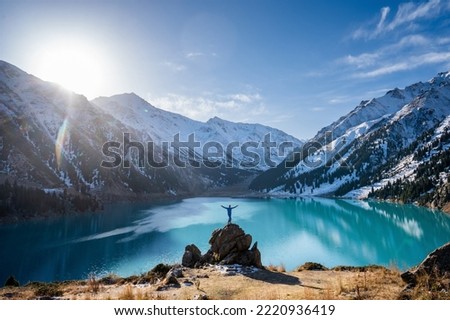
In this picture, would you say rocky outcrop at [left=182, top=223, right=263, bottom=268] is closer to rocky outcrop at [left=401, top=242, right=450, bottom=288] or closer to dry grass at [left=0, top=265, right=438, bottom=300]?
dry grass at [left=0, top=265, right=438, bottom=300]

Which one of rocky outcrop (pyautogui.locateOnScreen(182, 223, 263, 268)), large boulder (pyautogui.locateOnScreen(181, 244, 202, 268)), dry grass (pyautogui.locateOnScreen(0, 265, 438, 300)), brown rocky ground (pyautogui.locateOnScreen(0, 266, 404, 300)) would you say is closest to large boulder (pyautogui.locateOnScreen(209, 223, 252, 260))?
rocky outcrop (pyautogui.locateOnScreen(182, 223, 263, 268))

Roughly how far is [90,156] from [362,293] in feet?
659

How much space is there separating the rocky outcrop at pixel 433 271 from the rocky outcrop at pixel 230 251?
51.0 feet

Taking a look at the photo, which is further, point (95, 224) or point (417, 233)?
point (95, 224)

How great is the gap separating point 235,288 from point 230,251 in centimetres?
1044

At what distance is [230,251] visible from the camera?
2900 cm

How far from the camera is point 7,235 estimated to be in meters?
88.5

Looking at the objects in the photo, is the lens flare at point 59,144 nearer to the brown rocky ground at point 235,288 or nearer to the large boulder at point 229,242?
the large boulder at point 229,242

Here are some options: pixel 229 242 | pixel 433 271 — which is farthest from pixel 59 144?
pixel 433 271
